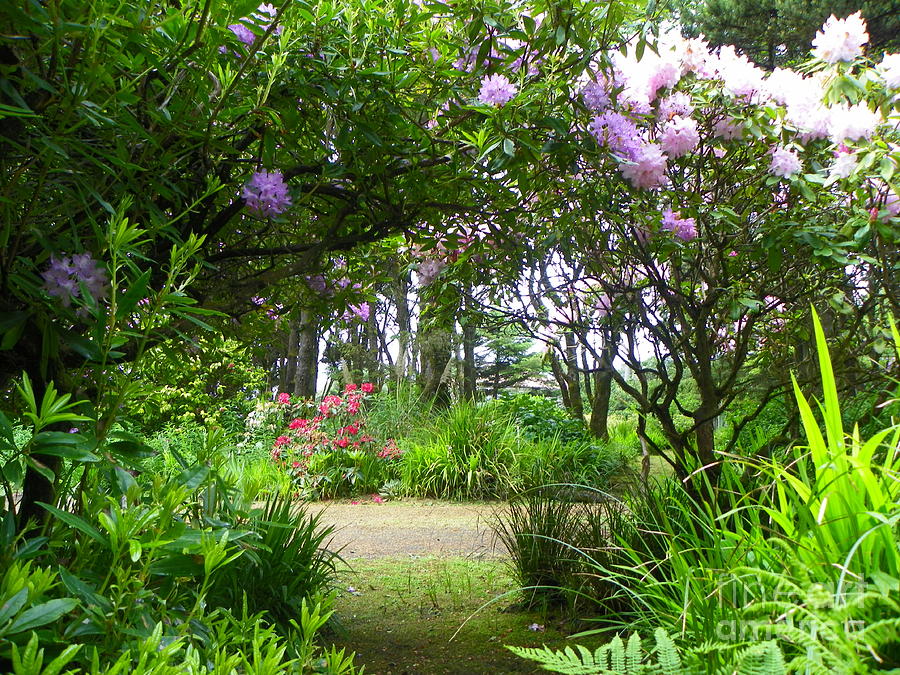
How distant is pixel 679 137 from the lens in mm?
2586

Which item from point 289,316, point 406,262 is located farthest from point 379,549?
point 289,316

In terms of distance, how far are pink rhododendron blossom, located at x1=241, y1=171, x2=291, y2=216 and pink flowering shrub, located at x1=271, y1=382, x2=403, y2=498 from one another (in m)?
5.39

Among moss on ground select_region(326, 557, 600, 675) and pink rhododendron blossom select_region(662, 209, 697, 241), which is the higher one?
pink rhododendron blossom select_region(662, 209, 697, 241)

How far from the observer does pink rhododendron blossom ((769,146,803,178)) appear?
2.52 metres

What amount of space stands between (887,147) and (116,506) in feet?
8.12

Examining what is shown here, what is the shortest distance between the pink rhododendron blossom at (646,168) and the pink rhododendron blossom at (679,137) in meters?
0.19

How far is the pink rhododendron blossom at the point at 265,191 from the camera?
190cm

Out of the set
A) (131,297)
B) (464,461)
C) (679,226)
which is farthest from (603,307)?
(464,461)

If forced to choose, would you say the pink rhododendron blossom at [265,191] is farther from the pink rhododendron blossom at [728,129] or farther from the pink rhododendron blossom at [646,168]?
the pink rhododendron blossom at [728,129]

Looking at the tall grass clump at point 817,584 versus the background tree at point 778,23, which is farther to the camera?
the background tree at point 778,23

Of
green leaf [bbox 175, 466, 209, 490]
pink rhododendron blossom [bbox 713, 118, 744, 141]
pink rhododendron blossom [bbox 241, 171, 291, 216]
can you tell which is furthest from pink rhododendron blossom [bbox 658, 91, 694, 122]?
green leaf [bbox 175, 466, 209, 490]

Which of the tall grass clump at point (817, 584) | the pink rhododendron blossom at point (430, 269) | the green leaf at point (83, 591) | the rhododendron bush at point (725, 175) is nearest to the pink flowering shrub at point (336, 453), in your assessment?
the pink rhododendron blossom at point (430, 269)

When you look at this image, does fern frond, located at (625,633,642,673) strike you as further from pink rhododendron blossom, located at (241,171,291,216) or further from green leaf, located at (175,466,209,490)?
pink rhododendron blossom, located at (241,171,291,216)

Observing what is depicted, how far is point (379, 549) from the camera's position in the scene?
4777 mm
